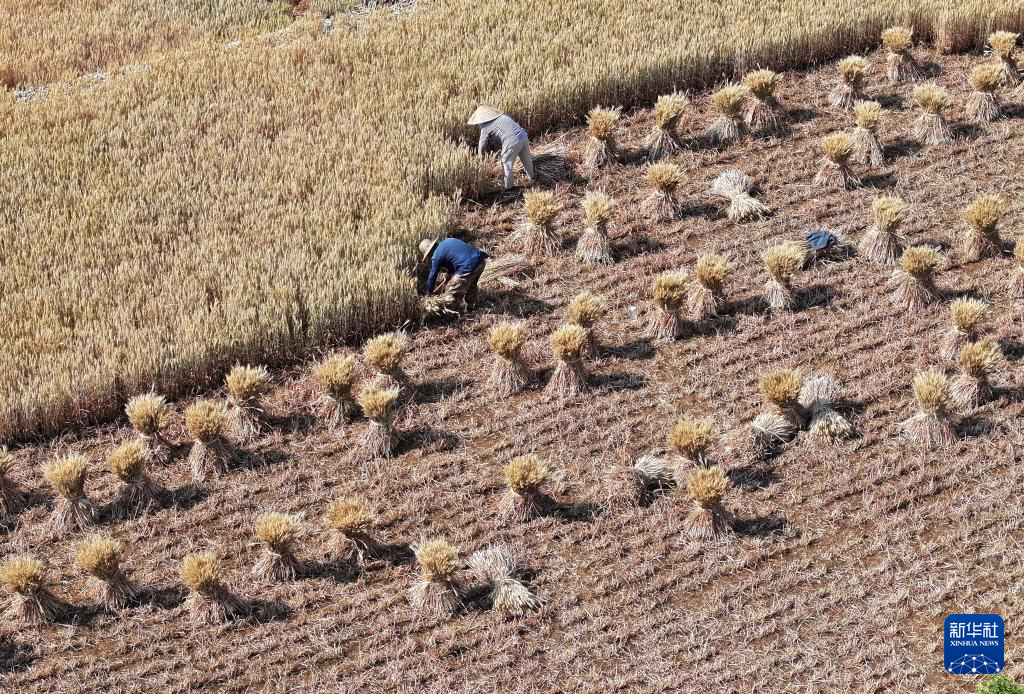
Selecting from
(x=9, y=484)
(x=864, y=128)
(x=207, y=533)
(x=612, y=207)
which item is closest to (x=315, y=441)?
(x=207, y=533)

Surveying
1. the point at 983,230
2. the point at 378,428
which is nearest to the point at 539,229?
the point at 378,428

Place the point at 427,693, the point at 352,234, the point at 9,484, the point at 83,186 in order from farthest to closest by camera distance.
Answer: the point at 83,186 → the point at 352,234 → the point at 9,484 → the point at 427,693

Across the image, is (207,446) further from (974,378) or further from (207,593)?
(974,378)

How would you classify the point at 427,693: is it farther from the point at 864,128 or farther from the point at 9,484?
the point at 864,128

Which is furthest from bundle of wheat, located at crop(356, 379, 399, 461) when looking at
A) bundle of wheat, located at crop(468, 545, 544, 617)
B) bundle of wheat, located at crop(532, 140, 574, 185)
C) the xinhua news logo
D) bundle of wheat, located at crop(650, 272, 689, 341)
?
the xinhua news logo

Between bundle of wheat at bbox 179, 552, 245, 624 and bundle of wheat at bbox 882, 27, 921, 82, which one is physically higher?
bundle of wheat at bbox 882, 27, 921, 82

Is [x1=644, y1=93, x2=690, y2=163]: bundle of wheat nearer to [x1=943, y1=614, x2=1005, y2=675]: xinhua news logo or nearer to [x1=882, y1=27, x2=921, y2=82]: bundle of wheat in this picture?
[x1=882, y1=27, x2=921, y2=82]: bundle of wheat
